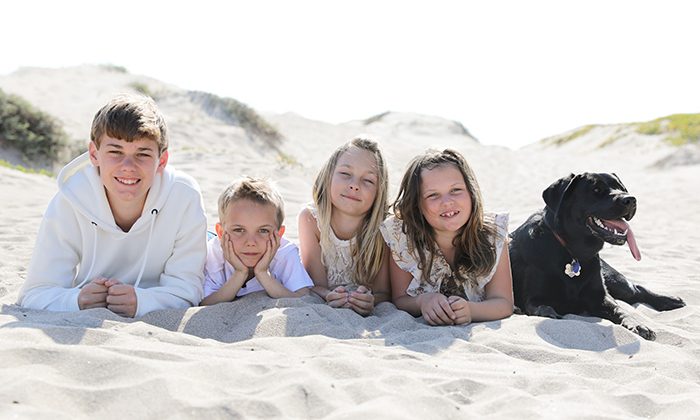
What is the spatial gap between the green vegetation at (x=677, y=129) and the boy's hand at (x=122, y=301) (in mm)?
28102

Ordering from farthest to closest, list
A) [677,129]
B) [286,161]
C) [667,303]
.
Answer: [677,129] < [286,161] < [667,303]

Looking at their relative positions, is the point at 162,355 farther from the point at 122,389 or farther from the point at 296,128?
the point at 296,128

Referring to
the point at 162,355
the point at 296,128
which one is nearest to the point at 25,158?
the point at 162,355

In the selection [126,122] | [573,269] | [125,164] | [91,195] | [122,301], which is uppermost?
[126,122]

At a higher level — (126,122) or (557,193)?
(126,122)

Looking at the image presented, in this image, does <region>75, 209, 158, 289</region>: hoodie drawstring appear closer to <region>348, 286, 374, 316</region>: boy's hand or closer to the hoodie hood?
the hoodie hood

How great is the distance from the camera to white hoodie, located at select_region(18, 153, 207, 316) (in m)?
3.95

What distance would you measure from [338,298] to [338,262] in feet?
1.91

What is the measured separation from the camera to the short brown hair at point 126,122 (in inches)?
150

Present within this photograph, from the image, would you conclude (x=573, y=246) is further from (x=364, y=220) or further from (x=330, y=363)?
(x=330, y=363)

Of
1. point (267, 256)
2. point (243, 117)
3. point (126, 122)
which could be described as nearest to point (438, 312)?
point (267, 256)

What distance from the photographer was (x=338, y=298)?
13.6ft

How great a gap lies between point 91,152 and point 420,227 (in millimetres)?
2026

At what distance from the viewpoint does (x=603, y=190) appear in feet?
13.9
